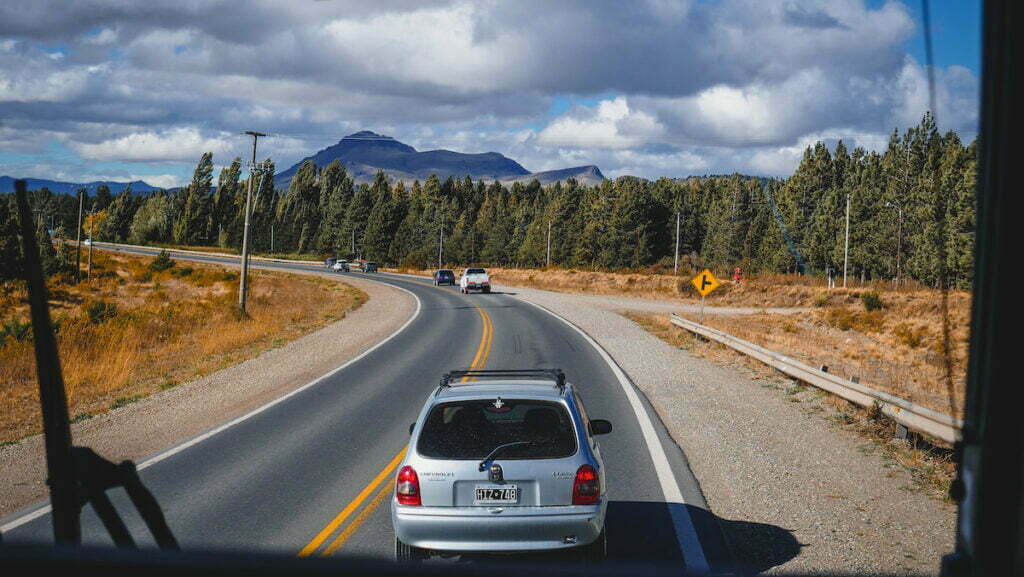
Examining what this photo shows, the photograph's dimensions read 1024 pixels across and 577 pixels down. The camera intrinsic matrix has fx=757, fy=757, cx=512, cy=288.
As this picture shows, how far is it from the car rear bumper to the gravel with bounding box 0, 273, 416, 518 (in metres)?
5.47

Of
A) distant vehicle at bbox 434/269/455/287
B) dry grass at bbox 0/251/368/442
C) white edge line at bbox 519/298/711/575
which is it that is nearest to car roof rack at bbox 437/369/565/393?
white edge line at bbox 519/298/711/575

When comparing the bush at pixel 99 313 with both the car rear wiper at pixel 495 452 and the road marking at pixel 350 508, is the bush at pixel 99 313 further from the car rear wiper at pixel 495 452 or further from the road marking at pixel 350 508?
the car rear wiper at pixel 495 452

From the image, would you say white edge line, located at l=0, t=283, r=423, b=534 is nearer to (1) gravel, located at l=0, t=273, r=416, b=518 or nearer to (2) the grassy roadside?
(1) gravel, located at l=0, t=273, r=416, b=518

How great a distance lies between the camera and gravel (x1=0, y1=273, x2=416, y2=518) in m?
10.1

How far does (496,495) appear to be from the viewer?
564 cm

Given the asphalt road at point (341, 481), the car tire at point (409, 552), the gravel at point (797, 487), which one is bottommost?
the asphalt road at point (341, 481)

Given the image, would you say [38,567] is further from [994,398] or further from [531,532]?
[531,532]

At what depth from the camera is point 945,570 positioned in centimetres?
188

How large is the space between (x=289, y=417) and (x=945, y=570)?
1259 centimetres

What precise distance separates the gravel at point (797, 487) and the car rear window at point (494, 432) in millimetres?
1996

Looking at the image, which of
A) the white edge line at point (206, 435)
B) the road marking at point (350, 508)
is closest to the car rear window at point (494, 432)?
the road marking at point (350, 508)

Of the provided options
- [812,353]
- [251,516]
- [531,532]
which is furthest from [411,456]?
[812,353]

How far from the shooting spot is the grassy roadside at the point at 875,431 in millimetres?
9133

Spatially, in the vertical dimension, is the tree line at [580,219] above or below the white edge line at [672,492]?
above
